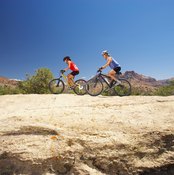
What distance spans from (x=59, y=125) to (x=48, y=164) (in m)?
1.33

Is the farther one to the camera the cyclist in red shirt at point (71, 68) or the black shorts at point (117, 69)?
the cyclist in red shirt at point (71, 68)

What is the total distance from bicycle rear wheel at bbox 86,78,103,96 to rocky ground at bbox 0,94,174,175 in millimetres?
4011

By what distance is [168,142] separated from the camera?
704cm

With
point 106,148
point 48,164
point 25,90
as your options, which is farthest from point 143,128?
point 25,90

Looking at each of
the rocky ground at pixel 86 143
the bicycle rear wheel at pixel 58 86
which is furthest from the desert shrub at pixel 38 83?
the rocky ground at pixel 86 143

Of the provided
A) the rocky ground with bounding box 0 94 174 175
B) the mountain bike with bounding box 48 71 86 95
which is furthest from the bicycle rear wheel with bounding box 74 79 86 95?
the rocky ground with bounding box 0 94 174 175

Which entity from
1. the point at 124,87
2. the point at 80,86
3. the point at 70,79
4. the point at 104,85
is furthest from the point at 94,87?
the point at 124,87

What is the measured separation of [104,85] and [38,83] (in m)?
27.1

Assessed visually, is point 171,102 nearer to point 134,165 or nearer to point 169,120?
point 169,120

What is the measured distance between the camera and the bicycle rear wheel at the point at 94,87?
11.7 meters

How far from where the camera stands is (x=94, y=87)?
11727mm

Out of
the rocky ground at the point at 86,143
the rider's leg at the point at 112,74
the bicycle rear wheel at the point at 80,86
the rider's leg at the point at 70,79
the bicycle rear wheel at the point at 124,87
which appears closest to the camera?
the rocky ground at the point at 86,143

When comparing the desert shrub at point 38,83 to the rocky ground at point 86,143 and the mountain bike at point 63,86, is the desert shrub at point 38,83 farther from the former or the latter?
the rocky ground at point 86,143

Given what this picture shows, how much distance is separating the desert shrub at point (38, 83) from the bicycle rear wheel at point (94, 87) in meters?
25.2
